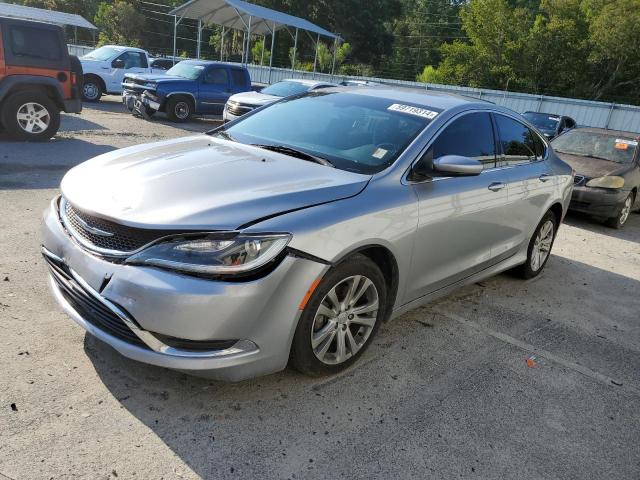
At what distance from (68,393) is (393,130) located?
2.59 metres

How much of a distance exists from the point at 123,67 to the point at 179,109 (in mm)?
4608

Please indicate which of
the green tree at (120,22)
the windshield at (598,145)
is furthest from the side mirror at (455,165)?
the green tree at (120,22)

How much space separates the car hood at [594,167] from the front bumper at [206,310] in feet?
24.9

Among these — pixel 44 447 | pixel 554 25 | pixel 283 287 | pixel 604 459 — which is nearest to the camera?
pixel 44 447

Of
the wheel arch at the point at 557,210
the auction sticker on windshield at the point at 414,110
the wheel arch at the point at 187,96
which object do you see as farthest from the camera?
the wheel arch at the point at 187,96

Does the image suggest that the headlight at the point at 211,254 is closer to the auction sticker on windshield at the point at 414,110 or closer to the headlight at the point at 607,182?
the auction sticker on windshield at the point at 414,110

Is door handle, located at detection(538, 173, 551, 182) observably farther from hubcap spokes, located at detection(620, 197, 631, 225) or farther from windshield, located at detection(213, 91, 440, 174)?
hubcap spokes, located at detection(620, 197, 631, 225)

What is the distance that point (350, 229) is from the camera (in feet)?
9.94

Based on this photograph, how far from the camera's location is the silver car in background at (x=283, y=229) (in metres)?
2.63

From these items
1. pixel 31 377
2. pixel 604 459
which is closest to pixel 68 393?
pixel 31 377

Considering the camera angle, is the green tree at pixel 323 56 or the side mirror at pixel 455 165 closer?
the side mirror at pixel 455 165

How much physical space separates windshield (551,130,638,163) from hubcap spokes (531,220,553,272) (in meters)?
4.68

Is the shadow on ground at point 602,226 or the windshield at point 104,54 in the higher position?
the windshield at point 104,54

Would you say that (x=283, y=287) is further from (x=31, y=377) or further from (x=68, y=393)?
(x=31, y=377)
